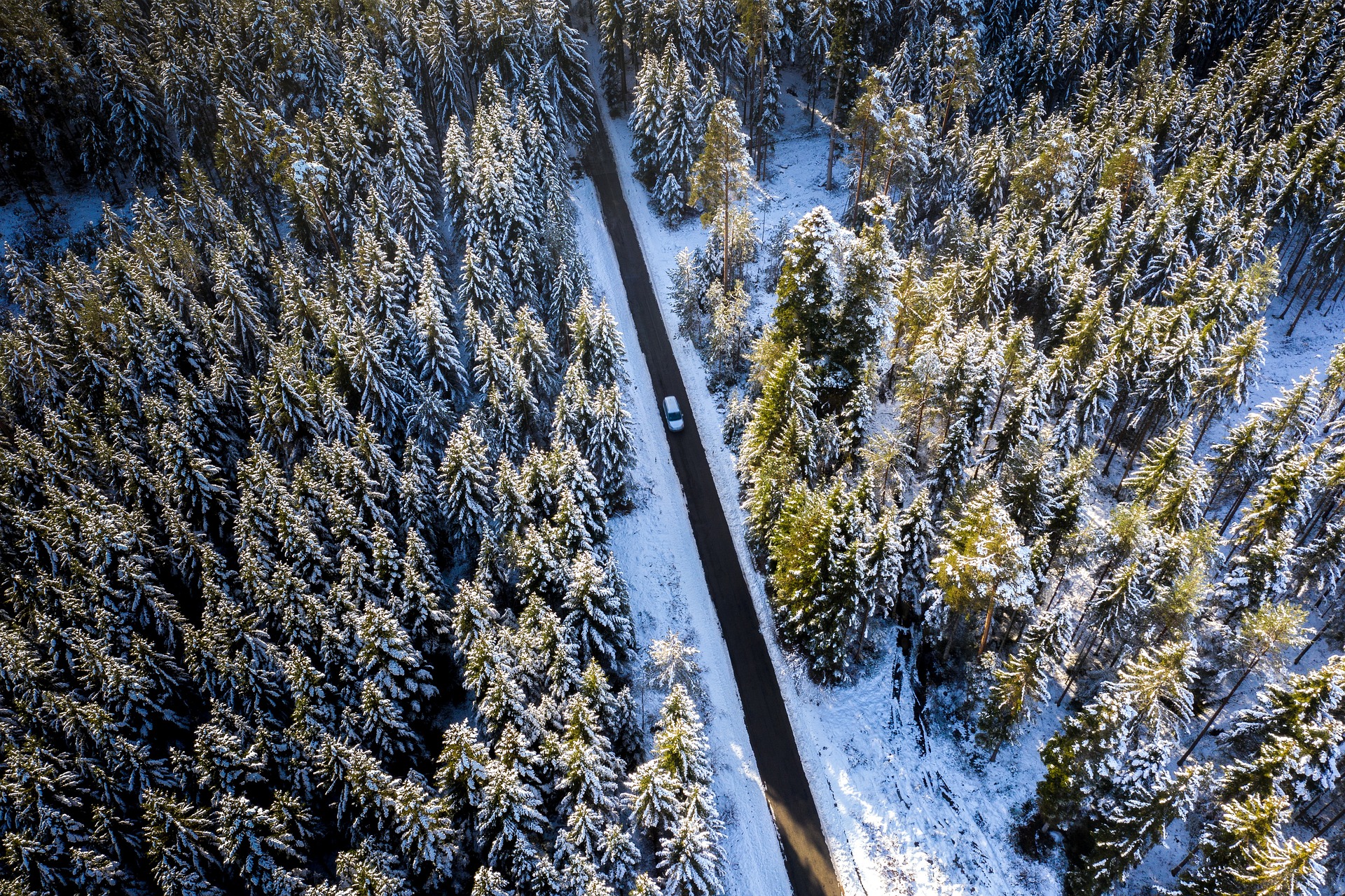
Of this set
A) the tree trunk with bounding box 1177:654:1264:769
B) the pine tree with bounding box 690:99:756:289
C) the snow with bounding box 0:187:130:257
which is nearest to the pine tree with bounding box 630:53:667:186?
the pine tree with bounding box 690:99:756:289

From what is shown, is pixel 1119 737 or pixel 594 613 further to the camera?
pixel 594 613

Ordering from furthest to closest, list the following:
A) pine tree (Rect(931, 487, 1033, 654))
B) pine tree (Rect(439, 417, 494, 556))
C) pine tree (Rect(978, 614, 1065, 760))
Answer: pine tree (Rect(439, 417, 494, 556)), pine tree (Rect(978, 614, 1065, 760)), pine tree (Rect(931, 487, 1033, 654))

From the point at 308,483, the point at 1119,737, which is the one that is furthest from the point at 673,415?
the point at 1119,737

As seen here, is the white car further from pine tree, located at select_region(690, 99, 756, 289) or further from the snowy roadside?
pine tree, located at select_region(690, 99, 756, 289)

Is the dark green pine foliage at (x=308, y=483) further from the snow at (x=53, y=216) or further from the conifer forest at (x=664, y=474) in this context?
the snow at (x=53, y=216)

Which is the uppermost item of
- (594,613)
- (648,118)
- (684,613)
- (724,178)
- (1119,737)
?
(648,118)

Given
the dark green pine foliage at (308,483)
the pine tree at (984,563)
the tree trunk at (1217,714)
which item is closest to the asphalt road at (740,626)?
the dark green pine foliage at (308,483)

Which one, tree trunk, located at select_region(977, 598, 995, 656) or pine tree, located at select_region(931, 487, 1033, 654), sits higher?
pine tree, located at select_region(931, 487, 1033, 654)

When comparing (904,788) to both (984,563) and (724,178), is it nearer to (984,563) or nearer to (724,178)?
(984,563)
